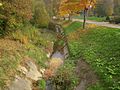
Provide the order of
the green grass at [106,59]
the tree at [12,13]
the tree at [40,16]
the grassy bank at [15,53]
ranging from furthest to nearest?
the tree at [40,16], the tree at [12,13], the grassy bank at [15,53], the green grass at [106,59]

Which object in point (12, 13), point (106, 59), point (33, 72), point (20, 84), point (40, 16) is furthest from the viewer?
point (40, 16)

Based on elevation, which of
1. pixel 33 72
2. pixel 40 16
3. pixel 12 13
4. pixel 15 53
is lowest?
pixel 33 72

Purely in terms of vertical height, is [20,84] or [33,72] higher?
[20,84]

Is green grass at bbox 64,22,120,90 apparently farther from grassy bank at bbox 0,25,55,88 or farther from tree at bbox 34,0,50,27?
tree at bbox 34,0,50,27

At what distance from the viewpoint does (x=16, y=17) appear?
94.7ft

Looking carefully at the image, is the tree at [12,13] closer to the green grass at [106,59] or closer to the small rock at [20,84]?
the green grass at [106,59]

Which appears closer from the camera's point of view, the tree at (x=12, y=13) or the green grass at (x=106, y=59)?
the green grass at (x=106, y=59)

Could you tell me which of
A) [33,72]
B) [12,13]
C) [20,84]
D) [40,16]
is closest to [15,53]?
[33,72]

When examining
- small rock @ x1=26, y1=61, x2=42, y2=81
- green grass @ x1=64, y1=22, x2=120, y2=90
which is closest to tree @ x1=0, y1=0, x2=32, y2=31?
small rock @ x1=26, y1=61, x2=42, y2=81

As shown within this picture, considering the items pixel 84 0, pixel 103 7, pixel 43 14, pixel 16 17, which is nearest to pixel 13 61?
pixel 16 17

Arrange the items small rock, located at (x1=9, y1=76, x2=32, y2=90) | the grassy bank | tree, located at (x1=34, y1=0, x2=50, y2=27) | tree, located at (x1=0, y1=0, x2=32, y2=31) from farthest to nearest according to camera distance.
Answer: tree, located at (x1=34, y1=0, x2=50, y2=27) < tree, located at (x1=0, y1=0, x2=32, y2=31) < the grassy bank < small rock, located at (x1=9, y1=76, x2=32, y2=90)

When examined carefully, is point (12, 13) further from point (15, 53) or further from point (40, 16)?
point (40, 16)

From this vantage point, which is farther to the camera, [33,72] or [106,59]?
[106,59]

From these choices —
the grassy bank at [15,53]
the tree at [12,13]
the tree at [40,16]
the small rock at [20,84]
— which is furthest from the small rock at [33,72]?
the tree at [40,16]
